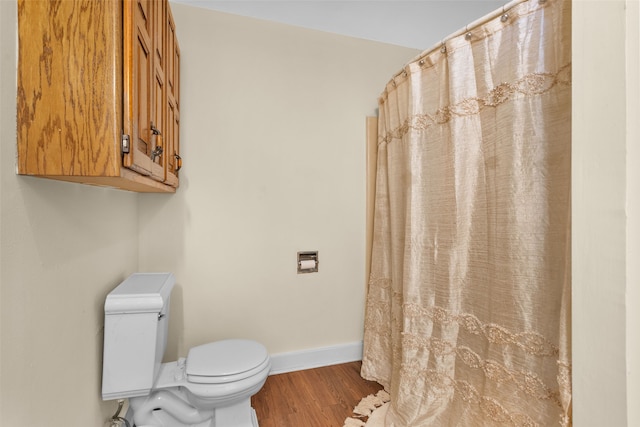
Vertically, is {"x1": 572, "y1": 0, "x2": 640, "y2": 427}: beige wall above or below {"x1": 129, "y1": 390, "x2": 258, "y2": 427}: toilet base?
above

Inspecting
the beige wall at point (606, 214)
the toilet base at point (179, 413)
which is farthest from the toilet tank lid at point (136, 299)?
the beige wall at point (606, 214)

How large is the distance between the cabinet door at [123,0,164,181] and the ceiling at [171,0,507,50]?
949 mm

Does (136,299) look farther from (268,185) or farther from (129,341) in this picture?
(268,185)

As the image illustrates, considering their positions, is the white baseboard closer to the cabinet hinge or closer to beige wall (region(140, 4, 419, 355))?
beige wall (region(140, 4, 419, 355))

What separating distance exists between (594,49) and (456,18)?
165cm

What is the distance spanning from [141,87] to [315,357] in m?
1.95

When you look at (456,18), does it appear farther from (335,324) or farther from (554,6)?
(335,324)

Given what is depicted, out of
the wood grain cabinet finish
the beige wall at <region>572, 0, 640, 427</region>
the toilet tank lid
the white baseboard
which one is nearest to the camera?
the beige wall at <region>572, 0, 640, 427</region>

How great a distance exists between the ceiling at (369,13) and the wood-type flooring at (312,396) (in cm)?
242

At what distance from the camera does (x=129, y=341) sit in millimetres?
1223

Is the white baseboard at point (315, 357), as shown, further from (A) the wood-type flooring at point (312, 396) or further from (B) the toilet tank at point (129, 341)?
(B) the toilet tank at point (129, 341)

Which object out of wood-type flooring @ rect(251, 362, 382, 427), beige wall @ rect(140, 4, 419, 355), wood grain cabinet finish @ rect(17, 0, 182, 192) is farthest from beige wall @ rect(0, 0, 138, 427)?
wood-type flooring @ rect(251, 362, 382, 427)

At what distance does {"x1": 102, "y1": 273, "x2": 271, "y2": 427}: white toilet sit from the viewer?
1.21 metres

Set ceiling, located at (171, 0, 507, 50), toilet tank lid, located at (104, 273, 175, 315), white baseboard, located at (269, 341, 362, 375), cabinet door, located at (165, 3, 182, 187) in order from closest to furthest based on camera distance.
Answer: toilet tank lid, located at (104, 273, 175, 315)
cabinet door, located at (165, 3, 182, 187)
ceiling, located at (171, 0, 507, 50)
white baseboard, located at (269, 341, 362, 375)
